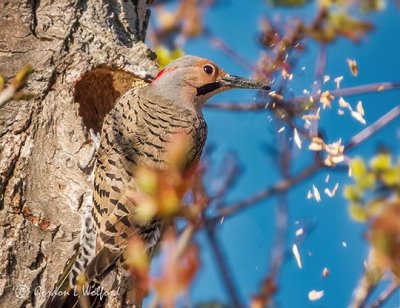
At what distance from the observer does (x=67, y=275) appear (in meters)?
2.47

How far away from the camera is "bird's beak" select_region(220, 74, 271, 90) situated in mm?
3552

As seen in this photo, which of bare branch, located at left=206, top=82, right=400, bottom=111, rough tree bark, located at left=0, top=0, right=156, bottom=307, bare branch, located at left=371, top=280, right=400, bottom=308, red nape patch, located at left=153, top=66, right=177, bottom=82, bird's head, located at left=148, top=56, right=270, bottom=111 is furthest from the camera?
bird's head, located at left=148, top=56, right=270, bottom=111

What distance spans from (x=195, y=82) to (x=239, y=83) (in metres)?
0.25

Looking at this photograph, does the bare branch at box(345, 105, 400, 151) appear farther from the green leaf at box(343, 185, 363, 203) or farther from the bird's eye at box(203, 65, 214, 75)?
the bird's eye at box(203, 65, 214, 75)

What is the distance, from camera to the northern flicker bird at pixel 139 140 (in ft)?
8.77

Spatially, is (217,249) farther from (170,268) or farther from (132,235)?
(132,235)

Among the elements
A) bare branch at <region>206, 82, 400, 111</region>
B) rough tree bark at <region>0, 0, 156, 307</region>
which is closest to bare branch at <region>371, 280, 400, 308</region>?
bare branch at <region>206, 82, 400, 111</region>

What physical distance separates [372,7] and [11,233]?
1.58 metres

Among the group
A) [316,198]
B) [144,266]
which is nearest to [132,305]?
[316,198]

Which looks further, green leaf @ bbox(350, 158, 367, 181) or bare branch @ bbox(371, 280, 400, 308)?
green leaf @ bbox(350, 158, 367, 181)

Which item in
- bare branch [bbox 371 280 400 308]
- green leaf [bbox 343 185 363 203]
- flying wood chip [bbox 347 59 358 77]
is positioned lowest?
flying wood chip [bbox 347 59 358 77]

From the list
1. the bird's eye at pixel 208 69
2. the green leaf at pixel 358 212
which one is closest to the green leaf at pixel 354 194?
the green leaf at pixel 358 212

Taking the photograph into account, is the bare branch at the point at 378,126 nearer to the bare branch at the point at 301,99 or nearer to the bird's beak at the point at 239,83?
the bare branch at the point at 301,99

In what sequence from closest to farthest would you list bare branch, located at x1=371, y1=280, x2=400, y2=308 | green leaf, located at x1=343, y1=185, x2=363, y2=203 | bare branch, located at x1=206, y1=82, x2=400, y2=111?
1. bare branch, located at x1=371, y1=280, x2=400, y2=308
2. green leaf, located at x1=343, y1=185, x2=363, y2=203
3. bare branch, located at x1=206, y1=82, x2=400, y2=111
